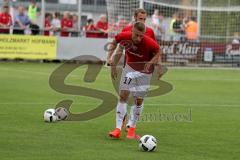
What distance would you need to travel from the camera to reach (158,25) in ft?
104

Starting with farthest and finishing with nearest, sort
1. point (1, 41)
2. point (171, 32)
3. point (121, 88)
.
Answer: point (171, 32)
point (1, 41)
point (121, 88)

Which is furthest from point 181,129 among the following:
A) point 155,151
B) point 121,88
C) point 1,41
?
point 1,41

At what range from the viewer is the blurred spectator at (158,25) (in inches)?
1231

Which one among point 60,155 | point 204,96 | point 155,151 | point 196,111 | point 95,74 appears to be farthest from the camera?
point 95,74

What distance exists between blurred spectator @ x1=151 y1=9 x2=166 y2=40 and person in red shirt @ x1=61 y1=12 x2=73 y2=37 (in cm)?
408

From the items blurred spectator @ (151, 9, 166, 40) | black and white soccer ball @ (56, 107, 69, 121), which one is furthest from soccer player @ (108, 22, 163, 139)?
blurred spectator @ (151, 9, 166, 40)

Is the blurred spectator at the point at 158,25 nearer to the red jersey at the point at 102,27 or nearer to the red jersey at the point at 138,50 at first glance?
the red jersey at the point at 102,27

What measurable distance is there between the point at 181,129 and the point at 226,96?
7.12 meters

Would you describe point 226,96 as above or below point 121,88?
below

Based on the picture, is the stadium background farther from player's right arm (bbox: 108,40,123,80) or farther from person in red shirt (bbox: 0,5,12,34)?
player's right arm (bbox: 108,40,123,80)

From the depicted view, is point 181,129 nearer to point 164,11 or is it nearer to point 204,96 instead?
point 204,96

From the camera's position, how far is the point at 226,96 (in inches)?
783

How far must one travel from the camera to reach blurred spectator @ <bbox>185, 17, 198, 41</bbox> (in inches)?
1239

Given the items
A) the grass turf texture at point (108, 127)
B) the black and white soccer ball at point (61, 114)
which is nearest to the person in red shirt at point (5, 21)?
the grass turf texture at point (108, 127)
